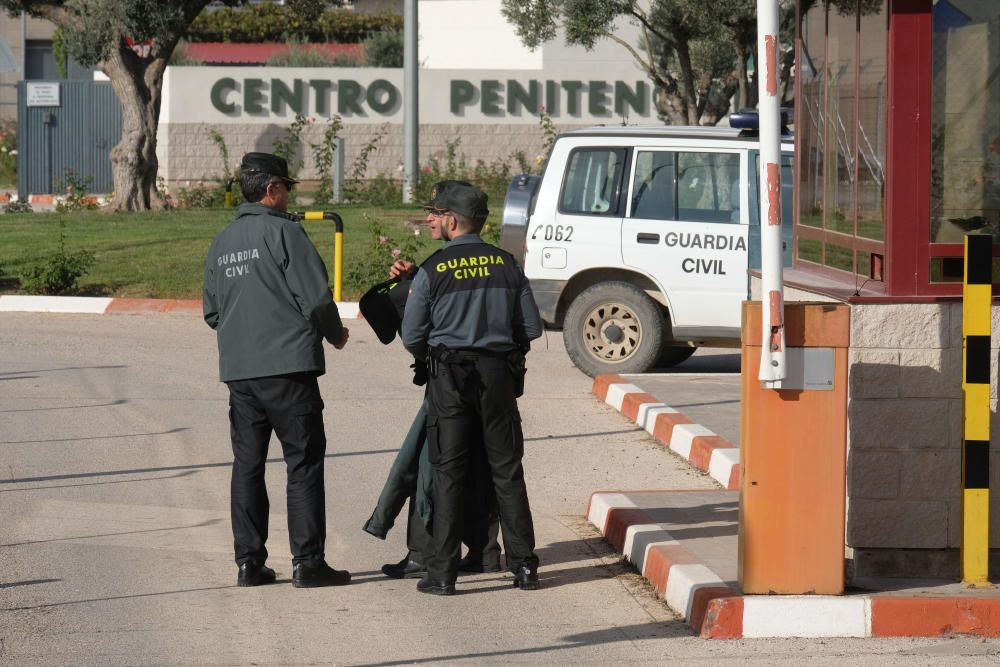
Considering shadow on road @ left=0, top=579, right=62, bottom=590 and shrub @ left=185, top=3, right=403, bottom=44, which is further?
shrub @ left=185, top=3, right=403, bottom=44

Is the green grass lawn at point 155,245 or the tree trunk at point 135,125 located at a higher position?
the tree trunk at point 135,125

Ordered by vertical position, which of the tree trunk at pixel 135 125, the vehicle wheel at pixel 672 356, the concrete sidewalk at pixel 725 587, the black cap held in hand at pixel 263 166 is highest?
the tree trunk at pixel 135 125

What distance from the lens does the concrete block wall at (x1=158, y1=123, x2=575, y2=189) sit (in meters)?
32.6

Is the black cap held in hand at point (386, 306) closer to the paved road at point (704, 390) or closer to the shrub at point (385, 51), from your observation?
the paved road at point (704, 390)

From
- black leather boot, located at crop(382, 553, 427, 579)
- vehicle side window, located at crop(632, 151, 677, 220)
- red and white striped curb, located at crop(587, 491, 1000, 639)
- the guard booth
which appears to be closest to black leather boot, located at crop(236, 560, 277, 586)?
black leather boot, located at crop(382, 553, 427, 579)

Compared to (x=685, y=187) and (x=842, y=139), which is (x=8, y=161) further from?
(x=842, y=139)

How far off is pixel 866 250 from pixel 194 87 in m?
27.5

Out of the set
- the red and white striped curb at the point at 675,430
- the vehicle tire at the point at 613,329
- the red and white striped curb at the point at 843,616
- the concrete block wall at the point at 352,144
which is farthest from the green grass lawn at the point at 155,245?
the red and white striped curb at the point at 843,616

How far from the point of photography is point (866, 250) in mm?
6660

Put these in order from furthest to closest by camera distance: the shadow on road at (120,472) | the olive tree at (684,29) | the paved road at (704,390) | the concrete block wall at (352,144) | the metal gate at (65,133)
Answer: the metal gate at (65,133), the concrete block wall at (352,144), the olive tree at (684,29), the paved road at (704,390), the shadow on road at (120,472)

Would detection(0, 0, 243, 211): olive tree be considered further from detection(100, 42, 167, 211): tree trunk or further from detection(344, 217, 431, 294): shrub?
detection(344, 217, 431, 294): shrub

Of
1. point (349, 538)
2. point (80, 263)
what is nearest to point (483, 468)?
point (349, 538)

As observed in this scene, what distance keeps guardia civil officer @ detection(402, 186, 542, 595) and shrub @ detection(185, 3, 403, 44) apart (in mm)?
41123

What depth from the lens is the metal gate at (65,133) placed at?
32.8 metres
